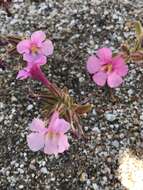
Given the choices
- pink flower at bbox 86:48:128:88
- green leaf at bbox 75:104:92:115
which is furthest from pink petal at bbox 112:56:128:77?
green leaf at bbox 75:104:92:115

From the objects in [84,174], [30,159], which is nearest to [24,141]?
[30,159]

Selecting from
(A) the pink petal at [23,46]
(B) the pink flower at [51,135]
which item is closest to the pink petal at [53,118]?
(B) the pink flower at [51,135]

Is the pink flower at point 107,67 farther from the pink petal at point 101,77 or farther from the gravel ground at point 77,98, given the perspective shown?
the gravel ground at point 77,98

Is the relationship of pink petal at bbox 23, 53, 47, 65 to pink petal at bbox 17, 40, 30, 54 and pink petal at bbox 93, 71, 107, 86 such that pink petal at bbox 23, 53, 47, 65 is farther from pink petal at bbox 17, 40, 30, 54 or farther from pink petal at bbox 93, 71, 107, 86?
pink petal at bbox 93, 71, 107, 86

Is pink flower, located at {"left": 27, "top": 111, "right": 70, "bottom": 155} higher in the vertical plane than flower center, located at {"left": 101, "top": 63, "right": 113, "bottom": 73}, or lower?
lower

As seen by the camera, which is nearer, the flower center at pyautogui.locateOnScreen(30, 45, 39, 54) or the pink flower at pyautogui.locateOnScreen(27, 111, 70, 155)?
the pink flower at pyautogui.locateOnScreen(27, 111, 70, 155)

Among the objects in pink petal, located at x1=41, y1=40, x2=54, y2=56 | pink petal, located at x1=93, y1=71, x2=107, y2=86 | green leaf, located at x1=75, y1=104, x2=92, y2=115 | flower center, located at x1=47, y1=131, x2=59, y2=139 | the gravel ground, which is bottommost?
the gravel ground

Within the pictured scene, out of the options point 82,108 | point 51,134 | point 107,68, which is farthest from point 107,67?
point 51,134

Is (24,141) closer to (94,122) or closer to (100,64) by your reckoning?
(94,122)
